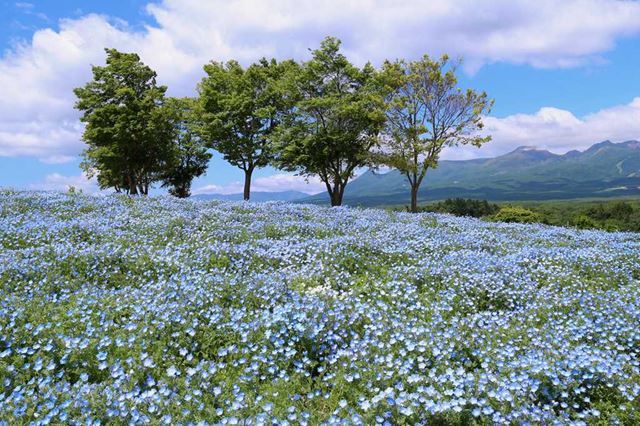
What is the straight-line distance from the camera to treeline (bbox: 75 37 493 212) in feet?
107

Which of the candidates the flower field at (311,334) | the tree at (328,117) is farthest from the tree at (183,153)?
the flower field at (311,334)

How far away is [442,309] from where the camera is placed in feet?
22.5

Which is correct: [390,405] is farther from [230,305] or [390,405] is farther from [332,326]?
[230,305]

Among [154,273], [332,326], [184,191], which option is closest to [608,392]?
[332,326]

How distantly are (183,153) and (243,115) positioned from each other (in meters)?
12.8

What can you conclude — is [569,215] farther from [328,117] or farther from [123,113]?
[123,113]

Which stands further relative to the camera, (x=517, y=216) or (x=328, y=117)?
(x=328, y=117)

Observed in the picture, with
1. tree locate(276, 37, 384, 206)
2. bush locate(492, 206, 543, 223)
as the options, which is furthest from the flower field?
tree locate(276, 37, 384, 206)

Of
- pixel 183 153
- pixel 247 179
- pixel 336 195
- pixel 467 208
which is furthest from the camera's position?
pixel 183 153

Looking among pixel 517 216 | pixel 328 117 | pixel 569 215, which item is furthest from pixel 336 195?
pixel 569 215

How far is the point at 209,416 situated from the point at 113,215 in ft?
33.7

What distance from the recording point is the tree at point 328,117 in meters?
35.4

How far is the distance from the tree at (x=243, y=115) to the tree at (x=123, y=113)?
5.17m

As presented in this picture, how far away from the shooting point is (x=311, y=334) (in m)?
5.80
